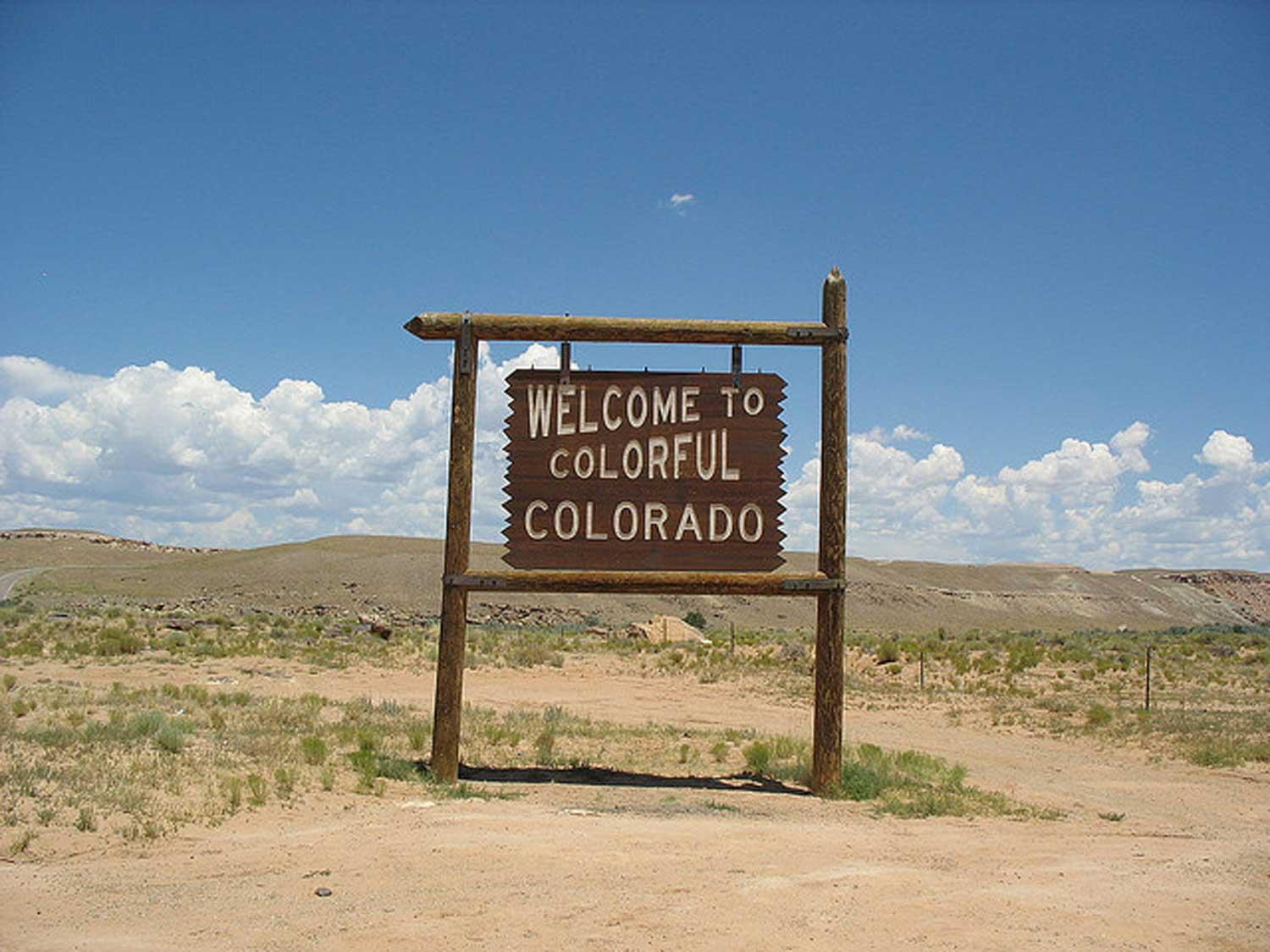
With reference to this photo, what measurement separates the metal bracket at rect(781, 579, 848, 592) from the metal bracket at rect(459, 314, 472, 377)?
12.9 feet

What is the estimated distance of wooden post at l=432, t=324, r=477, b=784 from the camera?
1100 cm

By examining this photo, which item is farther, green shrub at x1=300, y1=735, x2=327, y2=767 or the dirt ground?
green shrub at x1=300, y1=735, x2=327, y2=767

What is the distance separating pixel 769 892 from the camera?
21.2ft

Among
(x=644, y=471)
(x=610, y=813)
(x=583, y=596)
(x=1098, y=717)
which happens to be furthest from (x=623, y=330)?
(x=583, y=596)

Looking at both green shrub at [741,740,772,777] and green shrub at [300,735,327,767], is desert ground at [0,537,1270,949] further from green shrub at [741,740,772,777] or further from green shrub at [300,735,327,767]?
green shrub at [741,740,772,777]

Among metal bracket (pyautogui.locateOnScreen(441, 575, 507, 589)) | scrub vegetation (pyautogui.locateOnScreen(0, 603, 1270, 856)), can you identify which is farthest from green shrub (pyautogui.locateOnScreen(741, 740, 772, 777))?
metal bracket (pyautogui.locateOnScreen(441, 575, 507, 589))

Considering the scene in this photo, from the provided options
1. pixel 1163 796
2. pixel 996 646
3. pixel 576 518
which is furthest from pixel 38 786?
pixel 996 646

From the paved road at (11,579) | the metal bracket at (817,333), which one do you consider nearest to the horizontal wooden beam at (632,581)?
the metal bracket at (817,333)

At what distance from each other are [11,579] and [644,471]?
87.5 meters

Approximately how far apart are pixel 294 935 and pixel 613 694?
1697 centimetres

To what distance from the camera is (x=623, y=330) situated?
1111 cm

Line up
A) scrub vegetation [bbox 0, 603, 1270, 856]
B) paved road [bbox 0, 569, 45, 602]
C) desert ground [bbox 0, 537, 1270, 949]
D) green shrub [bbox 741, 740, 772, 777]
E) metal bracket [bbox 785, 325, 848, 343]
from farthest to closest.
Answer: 1. paved road [bbox 0, 569, 45, 602]
2. green shrub [bbox 741, 740, 772, 777]
3. metal bracket [bbox 785, 325, 848, 343]
4. scrub vegetation [bbox 0, 603, 1270, 856]
5. desert ground [bbox 0, 537, 1270, 949]

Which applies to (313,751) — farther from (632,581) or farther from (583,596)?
(583,596)

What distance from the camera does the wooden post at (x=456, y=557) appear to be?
11000 millimetres
